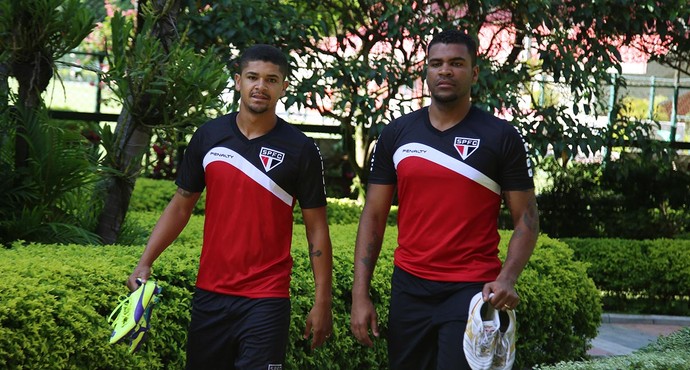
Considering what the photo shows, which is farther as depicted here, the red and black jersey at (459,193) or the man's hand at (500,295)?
the red and black jersey at (459,193)

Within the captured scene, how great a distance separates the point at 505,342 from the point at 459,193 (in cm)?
62

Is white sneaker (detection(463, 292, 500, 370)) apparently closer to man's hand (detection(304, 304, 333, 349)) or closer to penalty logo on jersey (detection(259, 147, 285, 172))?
man's hand (detection(304, 304, 333, 349))

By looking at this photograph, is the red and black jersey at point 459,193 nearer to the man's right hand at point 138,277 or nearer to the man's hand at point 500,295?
the man's hand at point 500,295

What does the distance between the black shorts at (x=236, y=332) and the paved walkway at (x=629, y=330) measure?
236 inches

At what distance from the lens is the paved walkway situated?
10.5 meters

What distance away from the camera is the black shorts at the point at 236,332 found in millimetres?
4441

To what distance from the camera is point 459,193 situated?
4.53m

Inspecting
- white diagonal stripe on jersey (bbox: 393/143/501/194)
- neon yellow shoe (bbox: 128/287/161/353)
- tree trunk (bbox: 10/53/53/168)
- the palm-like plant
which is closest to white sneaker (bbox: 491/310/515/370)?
white diagonal stripe on jersey (bbox: 393/143/501/194)

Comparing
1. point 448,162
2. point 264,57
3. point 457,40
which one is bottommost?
point 448,162

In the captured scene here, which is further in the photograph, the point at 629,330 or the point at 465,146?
the point at 629,330

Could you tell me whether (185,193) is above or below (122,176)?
below

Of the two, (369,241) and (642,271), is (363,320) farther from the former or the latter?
(642,271)

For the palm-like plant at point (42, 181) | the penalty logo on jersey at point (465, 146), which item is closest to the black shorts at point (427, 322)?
the penalty logo on jersey at point (465, 146)

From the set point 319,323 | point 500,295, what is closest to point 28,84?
point 319,323
